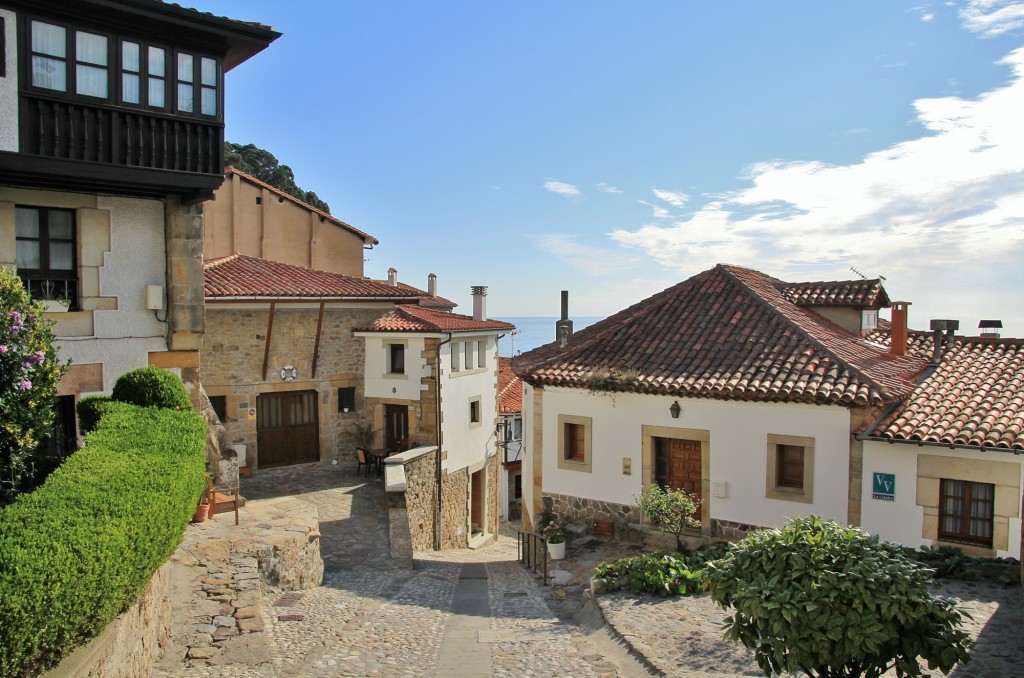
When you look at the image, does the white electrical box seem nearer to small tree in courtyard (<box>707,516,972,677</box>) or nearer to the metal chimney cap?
small tree in courtyard (<box>707,516,972,677</box>)

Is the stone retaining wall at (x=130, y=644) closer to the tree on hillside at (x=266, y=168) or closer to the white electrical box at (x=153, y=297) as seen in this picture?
the white electrical box at (x=153, y=297)

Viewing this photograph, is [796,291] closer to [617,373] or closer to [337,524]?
[617,373]

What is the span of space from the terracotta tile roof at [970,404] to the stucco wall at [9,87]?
45.9 feet

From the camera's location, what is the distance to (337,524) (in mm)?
16172

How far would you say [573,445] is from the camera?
15.2 m

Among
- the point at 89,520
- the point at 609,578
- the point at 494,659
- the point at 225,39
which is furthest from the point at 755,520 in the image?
the point at 225,39

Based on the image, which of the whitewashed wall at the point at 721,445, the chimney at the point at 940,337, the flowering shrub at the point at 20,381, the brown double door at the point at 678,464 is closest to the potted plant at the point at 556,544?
the whitewashed wall at the point at 721,445

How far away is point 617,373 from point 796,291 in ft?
22.4

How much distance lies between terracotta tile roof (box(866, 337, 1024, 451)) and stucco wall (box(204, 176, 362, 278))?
63.0 ft

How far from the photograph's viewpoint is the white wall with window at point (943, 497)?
444 inches

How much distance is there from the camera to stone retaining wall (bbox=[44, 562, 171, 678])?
547 cm

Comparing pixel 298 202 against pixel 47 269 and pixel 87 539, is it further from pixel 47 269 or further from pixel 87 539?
pixel 87 539

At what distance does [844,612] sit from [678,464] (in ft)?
26.1

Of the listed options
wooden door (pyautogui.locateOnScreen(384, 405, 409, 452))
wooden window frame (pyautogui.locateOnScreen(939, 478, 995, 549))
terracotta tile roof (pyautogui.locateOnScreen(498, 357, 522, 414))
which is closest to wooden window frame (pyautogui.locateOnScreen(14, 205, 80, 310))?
wooden door (pyautogui.locateOnScreen(384, 405, 409, 452))
